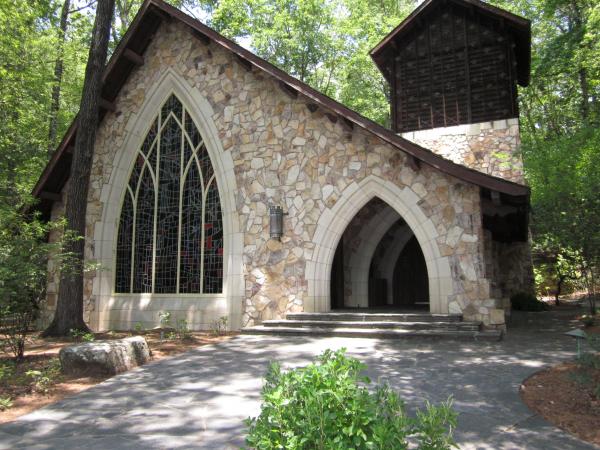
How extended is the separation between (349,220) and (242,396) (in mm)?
5205

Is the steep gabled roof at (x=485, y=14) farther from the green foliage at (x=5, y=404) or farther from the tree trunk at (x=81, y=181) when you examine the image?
the green foliage at (x=5, y=404)

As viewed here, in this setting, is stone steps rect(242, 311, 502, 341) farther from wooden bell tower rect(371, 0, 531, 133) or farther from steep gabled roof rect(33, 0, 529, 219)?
wooden bell tower rect(371, 0, 531, 133)

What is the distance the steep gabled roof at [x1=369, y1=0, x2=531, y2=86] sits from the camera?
38.4 ft

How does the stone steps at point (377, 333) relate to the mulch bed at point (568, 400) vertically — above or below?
above

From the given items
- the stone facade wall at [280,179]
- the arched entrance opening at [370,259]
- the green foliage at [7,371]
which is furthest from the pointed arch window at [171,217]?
the green foliage at [7,371]

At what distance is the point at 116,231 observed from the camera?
36.4ft

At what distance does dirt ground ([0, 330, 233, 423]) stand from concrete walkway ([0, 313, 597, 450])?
322 mm

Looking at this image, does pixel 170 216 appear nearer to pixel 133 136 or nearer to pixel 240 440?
pixel 133 136

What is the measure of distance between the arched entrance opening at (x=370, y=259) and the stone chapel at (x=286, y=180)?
41 mm

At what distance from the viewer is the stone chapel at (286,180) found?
Answer: 27.9 ft

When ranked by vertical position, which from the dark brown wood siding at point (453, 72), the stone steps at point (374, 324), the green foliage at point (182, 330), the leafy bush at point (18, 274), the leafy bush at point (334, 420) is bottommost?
the green foliage at point (182, 330)

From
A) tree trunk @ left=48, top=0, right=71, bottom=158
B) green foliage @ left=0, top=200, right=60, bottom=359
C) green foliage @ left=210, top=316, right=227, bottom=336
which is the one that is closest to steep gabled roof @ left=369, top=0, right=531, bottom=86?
green foliage @ left=210, top=316, right=227, bottom=336

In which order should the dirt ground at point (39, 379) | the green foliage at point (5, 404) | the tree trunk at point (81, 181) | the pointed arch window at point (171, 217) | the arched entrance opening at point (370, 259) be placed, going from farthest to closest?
the arched entrance opening at point (370, 259), the pointed arch window at point (171, 217), the tree trunk at point (81, 181), the dirt ground at point (39, 379), the green foliage at point (5, 404)

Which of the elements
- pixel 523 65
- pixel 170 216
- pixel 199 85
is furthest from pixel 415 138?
pixel 170 216
